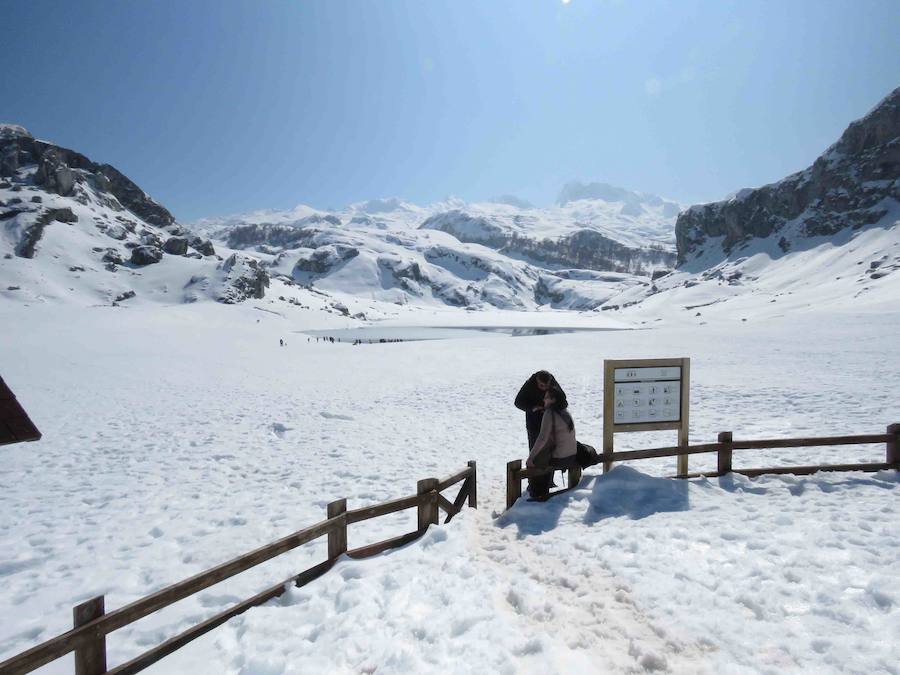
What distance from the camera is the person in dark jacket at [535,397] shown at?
7.14 m

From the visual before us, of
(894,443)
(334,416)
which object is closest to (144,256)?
(334,416)

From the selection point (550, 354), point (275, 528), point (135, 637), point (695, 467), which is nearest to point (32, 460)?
point (275, 528)

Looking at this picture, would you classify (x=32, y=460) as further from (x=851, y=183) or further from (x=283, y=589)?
(x=851, y=183)

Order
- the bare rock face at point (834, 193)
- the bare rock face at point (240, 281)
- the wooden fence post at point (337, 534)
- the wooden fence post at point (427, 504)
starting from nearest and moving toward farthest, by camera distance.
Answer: the wooden fence post at point (337, 534)
the wooden fence post at point (427, 504)
the bare rock face at point (240, 281)
the bare rock face at point (834, 193)

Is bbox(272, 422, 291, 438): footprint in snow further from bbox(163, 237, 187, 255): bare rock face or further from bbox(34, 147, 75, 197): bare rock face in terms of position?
bbox(34, 147, 75, 197): bare rock face

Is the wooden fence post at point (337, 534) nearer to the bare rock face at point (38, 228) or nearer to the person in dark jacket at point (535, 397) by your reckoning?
the person in dark jacket at point (535, 397)

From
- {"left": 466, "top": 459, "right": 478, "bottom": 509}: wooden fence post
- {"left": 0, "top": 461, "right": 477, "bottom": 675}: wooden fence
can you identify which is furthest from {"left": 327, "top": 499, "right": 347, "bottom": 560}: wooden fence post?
{"left": 466, "top": 459, "right": 478, "bottom": 509}: wooden fence post

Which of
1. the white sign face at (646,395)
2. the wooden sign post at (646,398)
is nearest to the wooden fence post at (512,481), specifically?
the wooden sign post at (646,398)

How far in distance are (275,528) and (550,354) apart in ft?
91.0

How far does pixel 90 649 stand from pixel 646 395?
7.73 m

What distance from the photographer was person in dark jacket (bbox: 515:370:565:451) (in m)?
7.14

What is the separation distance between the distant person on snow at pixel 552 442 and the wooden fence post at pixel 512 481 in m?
0.19

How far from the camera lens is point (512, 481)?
7.13 m

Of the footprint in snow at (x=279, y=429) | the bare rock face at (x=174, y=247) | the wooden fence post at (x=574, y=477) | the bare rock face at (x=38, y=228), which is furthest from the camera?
the bare rock face at (x=174, y=247)
